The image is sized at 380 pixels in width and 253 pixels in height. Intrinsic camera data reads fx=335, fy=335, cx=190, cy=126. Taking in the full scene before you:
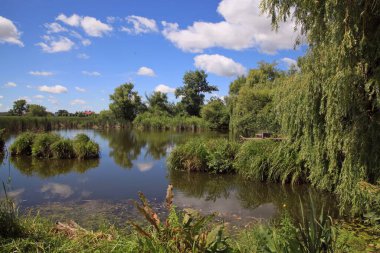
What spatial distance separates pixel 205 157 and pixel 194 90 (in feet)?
143

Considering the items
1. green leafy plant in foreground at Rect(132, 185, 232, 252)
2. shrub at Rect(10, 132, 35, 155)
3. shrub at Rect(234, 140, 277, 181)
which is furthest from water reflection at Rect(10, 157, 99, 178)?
green leafy plant in foreground at Rect(132, 185, 232, 252)

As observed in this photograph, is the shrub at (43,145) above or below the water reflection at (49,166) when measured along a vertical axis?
above

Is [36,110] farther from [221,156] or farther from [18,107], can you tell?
[221,156]

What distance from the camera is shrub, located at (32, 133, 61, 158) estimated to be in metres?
15.8

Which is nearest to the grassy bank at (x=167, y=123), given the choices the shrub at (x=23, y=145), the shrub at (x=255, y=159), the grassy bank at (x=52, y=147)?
the grassy bank at (x=52, y=147)

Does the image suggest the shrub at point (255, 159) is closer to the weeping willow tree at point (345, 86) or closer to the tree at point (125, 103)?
the weeping willow tree at point (345, 86)

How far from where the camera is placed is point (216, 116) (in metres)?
44.3

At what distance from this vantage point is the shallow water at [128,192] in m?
7.82

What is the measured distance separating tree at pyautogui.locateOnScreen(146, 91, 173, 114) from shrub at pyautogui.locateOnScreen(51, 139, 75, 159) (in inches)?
1644

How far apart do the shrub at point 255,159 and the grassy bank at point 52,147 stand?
7.79m

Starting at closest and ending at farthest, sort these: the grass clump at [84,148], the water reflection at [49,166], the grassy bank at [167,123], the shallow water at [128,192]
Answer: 1. the shallow water at [128,192]
2. the water reflection at [49,166]
3. the grass clump at [84,148]
4. the grassy bank at [167,123]

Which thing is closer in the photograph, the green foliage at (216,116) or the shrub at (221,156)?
the shrub at (221,156)

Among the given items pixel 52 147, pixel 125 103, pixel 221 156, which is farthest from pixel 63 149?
pixel 125 103

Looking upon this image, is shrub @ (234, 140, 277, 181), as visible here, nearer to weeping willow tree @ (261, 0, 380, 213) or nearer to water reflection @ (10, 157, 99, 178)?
weeping willow tree @ (261, 0, 380, 213)
